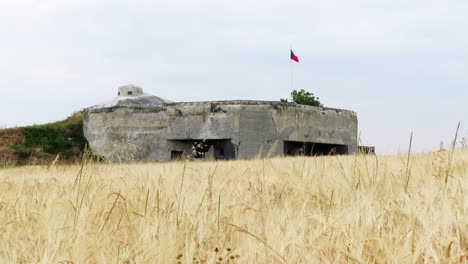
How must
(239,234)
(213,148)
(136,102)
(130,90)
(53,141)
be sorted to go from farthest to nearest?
1. (130,90)
2. (136,102)
3. (53,141)
4. (213,148)
5. (239,234)

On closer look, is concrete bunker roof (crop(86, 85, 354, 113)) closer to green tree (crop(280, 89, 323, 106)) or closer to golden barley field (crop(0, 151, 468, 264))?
green tree (crop(280, 89, 323, 106))

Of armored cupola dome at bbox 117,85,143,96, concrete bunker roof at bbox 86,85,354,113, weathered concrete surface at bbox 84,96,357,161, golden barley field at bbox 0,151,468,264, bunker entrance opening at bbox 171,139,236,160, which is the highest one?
armored cupola dome at bbox 117,85,143,96

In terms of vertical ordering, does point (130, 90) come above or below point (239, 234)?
above

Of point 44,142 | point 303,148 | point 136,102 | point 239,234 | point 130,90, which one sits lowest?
point 239,234

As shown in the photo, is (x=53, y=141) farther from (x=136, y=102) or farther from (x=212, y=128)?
(x=212, y=128)

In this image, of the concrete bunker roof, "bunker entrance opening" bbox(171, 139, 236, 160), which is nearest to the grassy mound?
the concrete bunker roof

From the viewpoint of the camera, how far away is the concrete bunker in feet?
49.9

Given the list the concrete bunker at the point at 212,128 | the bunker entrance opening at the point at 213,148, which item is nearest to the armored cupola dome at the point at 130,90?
the concrete bunker at the point at 212,128

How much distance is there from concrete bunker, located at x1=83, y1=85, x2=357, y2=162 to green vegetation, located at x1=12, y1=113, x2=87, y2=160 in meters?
0.58

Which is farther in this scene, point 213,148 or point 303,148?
point 303,148

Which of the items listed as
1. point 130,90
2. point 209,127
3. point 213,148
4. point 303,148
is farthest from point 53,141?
point 303,148

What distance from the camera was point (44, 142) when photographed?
17094 millimetres

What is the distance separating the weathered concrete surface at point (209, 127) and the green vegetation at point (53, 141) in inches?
24.6

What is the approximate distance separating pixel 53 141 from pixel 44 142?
0.26 metres
